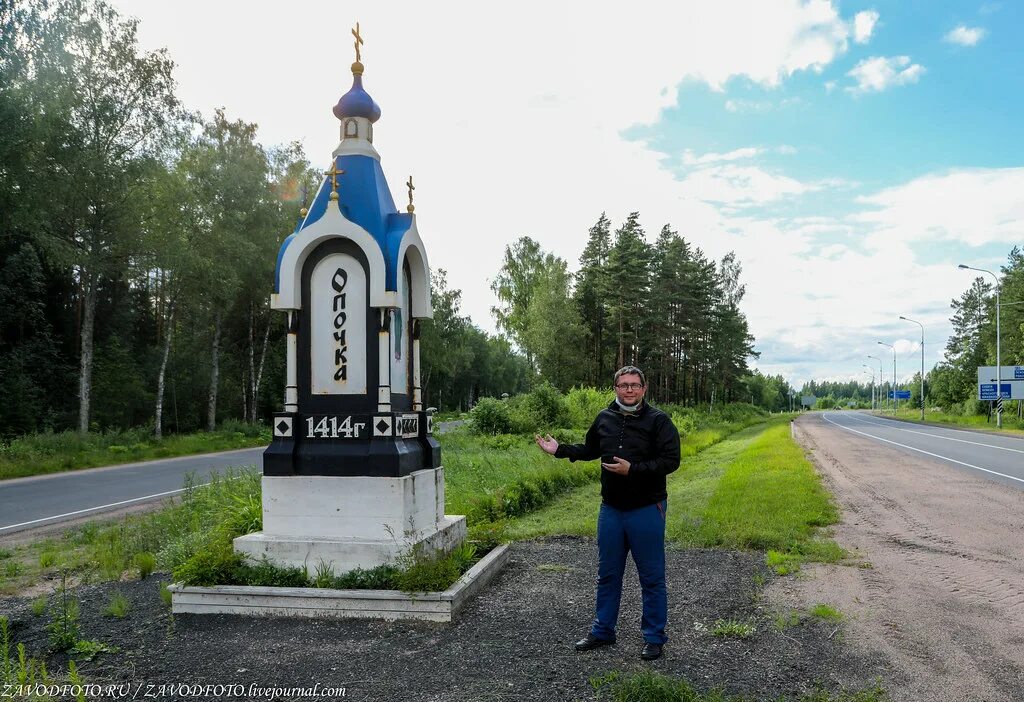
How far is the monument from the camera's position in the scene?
19.6ft

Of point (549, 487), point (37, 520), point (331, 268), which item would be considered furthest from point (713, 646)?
point (37, 520)

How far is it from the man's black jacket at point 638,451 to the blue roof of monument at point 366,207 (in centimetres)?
264

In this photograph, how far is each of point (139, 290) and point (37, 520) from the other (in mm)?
24399

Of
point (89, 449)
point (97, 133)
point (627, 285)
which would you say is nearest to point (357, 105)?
point (89, 449)

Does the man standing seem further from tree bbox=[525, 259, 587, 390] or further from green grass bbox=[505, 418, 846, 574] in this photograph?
tree bbox=[525, 259, 587, 390]

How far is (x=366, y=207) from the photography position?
6652 millimetres

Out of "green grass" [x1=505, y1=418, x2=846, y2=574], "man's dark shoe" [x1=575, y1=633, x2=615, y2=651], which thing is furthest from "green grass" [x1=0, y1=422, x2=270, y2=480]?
"man's dark shoe" [x1=575, y1=633, x2=615, y2=651]

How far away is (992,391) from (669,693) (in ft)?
159

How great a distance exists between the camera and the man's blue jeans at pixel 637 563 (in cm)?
451

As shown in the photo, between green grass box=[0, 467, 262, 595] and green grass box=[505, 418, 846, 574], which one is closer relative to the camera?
green grass box=[0, 467, 262, 595]

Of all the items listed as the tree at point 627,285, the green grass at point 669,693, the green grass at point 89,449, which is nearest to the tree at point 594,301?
the tree at point 627,285

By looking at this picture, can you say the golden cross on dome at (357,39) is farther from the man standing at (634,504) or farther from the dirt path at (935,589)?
the dirt path at (935,589)

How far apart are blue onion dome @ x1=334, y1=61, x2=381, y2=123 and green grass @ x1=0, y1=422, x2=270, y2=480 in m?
14.1

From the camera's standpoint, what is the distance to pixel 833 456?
22.2 meters
